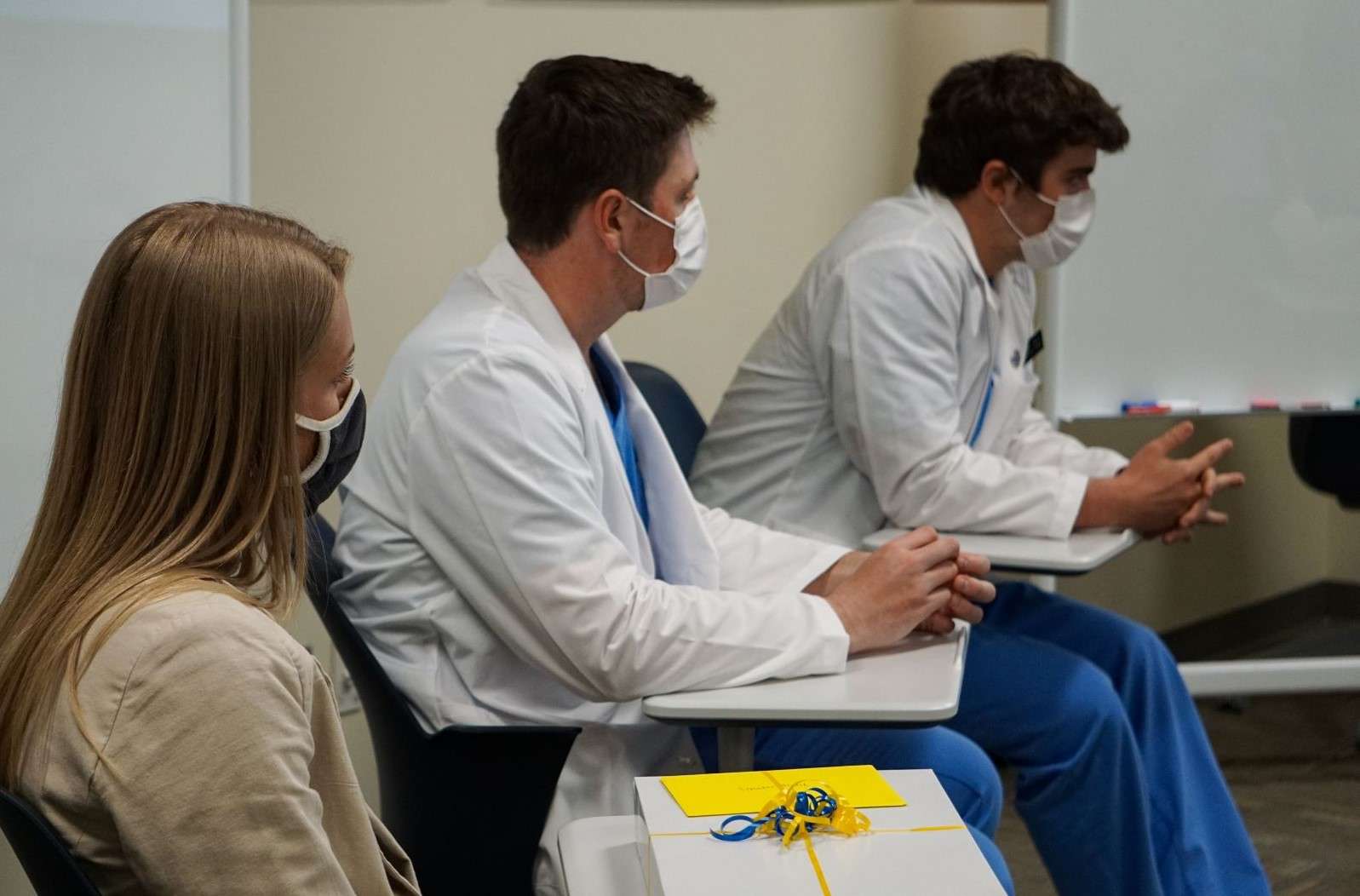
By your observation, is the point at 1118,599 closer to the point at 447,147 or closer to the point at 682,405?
the point at 682,405

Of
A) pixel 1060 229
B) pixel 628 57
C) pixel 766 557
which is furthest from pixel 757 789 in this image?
pixel 628 57

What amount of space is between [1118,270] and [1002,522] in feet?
3.49

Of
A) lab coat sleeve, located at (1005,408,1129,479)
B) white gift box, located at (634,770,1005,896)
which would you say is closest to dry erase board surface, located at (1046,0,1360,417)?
lab coat sleeve, located at (1005,408,1129,479)

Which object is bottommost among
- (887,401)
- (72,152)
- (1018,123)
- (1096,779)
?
(1096,779)

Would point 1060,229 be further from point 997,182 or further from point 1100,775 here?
point 1100,775

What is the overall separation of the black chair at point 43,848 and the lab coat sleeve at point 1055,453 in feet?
7.02

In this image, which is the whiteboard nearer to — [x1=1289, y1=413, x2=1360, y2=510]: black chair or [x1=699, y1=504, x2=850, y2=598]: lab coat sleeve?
[x1=699, y1=504, x2=850, y2=598]: lab coat sleeve

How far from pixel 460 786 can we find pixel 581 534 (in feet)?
0.99

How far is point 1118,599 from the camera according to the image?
11.9 ft

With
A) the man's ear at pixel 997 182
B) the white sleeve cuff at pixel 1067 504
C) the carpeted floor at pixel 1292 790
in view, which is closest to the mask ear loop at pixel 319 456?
the white sleeve cuff at pixel 1067 504

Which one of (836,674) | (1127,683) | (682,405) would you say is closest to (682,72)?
(682,405)

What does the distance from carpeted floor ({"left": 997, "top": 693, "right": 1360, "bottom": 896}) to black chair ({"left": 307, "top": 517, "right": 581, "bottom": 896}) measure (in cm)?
142

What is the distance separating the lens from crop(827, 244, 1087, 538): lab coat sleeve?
2.31 metres

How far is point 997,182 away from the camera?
2578 millimetres
